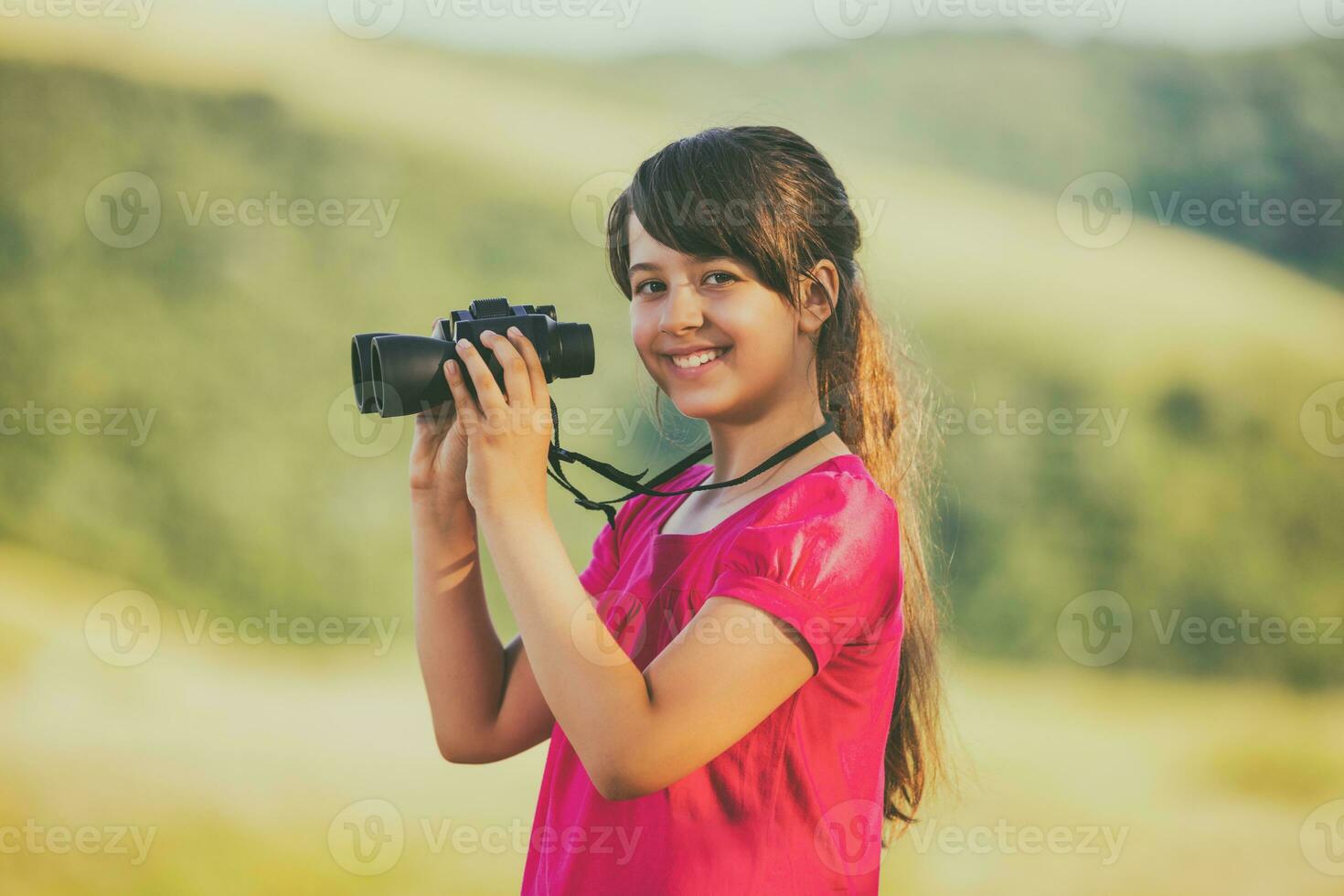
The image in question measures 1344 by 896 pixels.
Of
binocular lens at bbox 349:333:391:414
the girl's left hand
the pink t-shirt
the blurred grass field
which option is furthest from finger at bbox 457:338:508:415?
the blurred grass field

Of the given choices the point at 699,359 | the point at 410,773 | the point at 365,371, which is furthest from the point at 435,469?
the point at 410,773

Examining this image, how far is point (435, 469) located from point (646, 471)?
0.20 meters

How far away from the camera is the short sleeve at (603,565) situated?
1198 mm

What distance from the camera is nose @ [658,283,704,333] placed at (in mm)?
1056

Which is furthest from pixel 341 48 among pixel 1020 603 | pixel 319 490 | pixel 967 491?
pixel 1020 603

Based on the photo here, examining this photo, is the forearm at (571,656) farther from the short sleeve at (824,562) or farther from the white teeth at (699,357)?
the white teeth at (699,357)

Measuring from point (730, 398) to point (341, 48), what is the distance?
2.33 metres

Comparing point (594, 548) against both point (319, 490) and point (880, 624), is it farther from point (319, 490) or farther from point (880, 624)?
point (319, 490)

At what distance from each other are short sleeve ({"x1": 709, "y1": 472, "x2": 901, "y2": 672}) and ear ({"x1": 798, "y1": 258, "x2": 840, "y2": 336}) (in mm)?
174

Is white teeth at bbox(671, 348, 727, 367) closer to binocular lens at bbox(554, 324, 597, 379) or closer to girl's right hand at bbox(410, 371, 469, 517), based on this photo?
binocular lens at bbox(554, 324, 597, 379)

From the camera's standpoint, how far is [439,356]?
1.03 meters

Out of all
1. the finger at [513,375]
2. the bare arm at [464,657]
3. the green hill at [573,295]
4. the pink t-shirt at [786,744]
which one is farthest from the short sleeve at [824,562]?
the green hill at [573,295]

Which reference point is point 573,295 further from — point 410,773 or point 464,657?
point 464,657

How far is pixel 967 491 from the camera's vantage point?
2918mm
